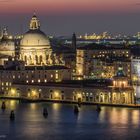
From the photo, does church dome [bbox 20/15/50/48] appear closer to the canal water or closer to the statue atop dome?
the statue atop dome

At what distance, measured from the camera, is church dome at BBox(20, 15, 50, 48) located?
3888 centimetres

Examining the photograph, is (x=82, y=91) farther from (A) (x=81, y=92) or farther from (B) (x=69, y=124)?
(B) (x=69, y=124)

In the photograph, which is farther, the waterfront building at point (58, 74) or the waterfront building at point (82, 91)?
the waterfront building at point (58, 74)

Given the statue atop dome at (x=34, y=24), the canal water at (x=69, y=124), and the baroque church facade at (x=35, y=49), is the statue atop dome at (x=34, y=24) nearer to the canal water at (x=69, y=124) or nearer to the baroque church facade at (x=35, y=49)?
the baroque church facade at (x=35, y=49)

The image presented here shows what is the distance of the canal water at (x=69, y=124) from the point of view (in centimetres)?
2344

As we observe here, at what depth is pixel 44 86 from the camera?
1304 inches

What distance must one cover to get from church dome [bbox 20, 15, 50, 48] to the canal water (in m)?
8.78

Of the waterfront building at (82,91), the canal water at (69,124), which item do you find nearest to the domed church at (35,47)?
the waterfront building at (82,91)

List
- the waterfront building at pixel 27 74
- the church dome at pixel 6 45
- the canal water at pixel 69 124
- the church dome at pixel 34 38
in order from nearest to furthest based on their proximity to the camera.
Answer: the canal water at pixel 69 124
the waterfront building at pixel 27 74
the church dome at pixel 34 38
the church dome at pixel 6 45

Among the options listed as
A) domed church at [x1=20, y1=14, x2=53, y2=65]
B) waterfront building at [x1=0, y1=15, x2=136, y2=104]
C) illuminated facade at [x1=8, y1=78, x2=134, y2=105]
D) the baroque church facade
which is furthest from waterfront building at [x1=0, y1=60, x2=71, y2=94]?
domed church at [x1=20, y1=14, x2=53, y2=65]

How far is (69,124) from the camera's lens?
25562 mm

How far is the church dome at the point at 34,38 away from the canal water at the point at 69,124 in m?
8.78

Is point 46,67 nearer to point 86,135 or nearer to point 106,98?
point 106,98

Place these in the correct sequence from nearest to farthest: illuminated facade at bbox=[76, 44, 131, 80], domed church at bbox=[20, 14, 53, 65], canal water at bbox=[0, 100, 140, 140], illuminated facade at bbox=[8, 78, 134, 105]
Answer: canal water at bbox=[0, 100, 140, 140], illuminated facade at bbox=[8, 78, 134, 105], domed church at bbox=[20, 14, 53, 65], illuminated facade at bbox=[76, 44, 131, 80]
